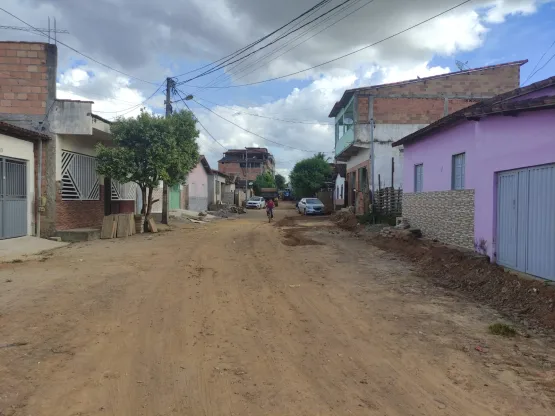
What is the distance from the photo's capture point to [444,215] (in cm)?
1269

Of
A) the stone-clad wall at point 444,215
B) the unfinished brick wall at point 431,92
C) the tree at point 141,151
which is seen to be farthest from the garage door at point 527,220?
the unfinished brick wall at point 431,92

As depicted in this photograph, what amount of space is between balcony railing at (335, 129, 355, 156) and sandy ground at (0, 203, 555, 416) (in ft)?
58.9

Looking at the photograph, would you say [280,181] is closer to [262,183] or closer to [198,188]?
[262,183]

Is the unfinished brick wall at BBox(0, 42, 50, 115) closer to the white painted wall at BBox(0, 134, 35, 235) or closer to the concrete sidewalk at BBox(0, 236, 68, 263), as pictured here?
the white painted wall at BBox(0, 134, 35, 235)

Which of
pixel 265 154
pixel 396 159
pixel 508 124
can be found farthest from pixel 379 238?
pixel 265 154

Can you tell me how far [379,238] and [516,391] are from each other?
11888 mm

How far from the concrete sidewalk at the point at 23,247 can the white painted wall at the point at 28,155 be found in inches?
39.7

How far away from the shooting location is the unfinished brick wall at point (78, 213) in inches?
612

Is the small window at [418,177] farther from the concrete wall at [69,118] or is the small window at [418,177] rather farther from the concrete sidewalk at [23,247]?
the concrete sidewalk at [23,247]

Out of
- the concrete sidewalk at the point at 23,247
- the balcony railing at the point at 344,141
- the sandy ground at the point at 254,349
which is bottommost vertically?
the sandy ground at the point at 254,349

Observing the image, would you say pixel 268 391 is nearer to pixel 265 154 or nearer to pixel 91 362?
pixel 91 362

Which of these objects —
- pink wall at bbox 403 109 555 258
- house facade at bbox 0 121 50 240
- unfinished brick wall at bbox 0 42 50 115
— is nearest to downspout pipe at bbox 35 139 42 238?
house facade at bbox 0 121 50 240

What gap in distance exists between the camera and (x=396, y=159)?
80.9ft

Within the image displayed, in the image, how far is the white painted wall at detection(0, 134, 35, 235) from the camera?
12982 millimetres
